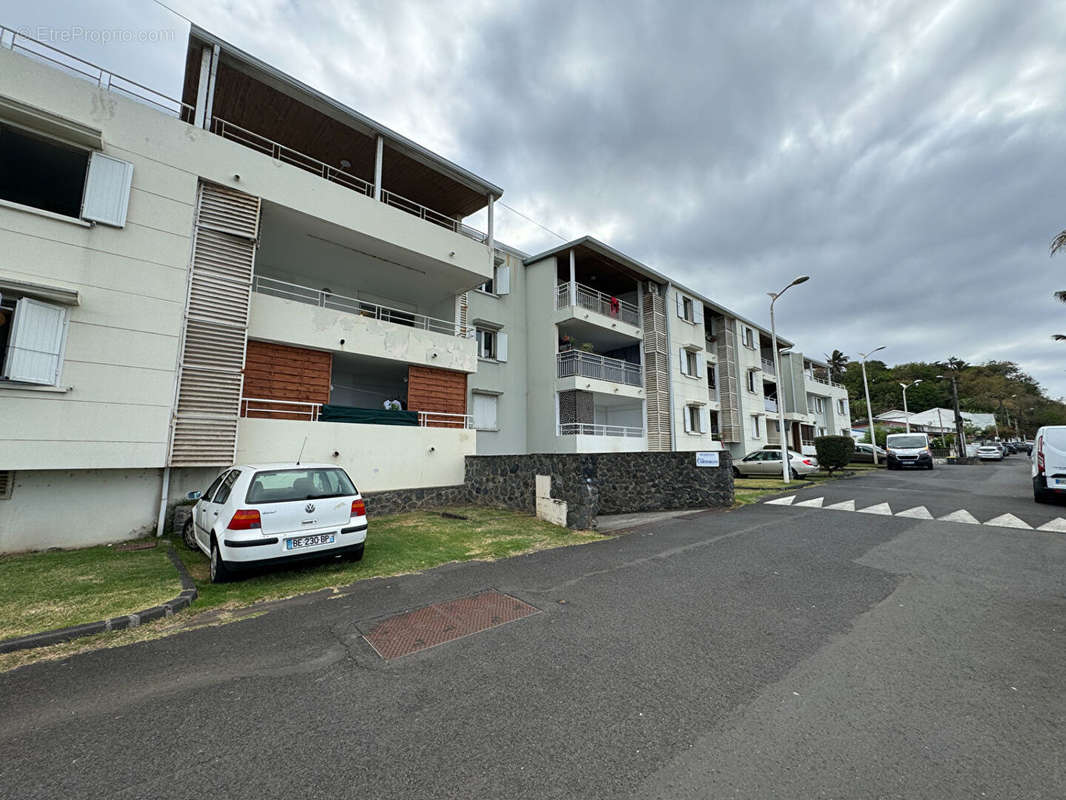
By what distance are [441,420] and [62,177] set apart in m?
10.3

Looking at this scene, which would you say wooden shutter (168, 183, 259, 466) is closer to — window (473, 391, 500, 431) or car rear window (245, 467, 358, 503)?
car rear window (245, 467, 358, 503)

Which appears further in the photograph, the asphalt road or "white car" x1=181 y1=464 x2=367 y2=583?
"white car" x1=181 y1=464 x2=367 y2=583

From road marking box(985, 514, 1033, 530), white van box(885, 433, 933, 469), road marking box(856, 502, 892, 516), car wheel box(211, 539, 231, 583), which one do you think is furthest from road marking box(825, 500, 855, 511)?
white van box(885, 433, 933, 469)

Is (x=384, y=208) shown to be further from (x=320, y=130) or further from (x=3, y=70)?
(x=3, y=70)

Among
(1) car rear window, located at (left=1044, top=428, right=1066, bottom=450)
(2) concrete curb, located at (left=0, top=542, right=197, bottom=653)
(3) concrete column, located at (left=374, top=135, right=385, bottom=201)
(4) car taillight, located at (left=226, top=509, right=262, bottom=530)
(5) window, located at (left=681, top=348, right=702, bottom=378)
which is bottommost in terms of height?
(2) concrete curb, located at (left=0, top=542, right=197, bottom=653)

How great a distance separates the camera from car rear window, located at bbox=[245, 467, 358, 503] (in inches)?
233

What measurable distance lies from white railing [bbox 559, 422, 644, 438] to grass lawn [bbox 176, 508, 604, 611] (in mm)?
6118

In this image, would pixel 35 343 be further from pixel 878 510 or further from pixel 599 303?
pixel 878 510

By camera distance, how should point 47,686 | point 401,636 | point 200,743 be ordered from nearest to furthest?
point 200,743 → point 47,686 → point 401,636

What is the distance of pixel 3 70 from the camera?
7.60m

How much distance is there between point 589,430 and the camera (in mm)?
17875

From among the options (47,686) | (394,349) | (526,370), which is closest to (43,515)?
(47,686)

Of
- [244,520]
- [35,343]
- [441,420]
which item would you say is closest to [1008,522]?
[441,420]

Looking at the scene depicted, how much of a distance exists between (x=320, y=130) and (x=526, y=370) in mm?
10785
